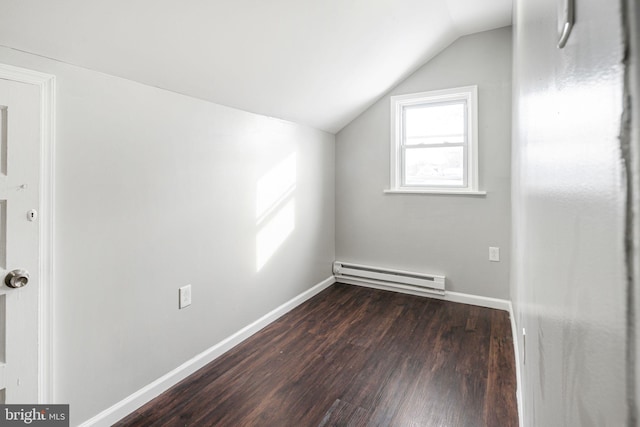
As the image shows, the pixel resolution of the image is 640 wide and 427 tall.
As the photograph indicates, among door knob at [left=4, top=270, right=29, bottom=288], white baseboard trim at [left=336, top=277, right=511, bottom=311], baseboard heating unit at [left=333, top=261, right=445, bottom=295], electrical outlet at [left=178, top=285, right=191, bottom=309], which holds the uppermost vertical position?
door knob at [left=4, top=270, right=29, bottom=288]

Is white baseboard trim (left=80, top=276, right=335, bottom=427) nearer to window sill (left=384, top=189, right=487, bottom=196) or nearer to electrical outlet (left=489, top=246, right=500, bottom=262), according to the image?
window sill (left=384, top=189, right=487, bottom=196)

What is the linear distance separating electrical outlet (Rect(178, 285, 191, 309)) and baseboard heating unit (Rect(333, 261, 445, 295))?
1981mm

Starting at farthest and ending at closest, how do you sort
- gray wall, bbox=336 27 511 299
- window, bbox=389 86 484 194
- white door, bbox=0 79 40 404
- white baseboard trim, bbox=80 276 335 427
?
window, bbox=389 86 484 194, gray wall, bbox=336 27 511 299, white baseboard trim, bbox=80 276 335 427, white door, bbox=0 79 40 404

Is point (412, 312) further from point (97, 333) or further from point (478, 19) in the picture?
point (478, 19)

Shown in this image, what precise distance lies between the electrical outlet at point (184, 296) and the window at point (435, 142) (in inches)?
86.9

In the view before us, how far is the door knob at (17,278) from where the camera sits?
1.26 meters

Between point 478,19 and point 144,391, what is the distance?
3568 mm

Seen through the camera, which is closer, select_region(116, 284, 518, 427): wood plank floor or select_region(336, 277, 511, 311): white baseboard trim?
select_region(116, 284, 518, 427): wood plank floor

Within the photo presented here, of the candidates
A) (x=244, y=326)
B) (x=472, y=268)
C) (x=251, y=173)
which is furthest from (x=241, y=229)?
(x=472, y=268)

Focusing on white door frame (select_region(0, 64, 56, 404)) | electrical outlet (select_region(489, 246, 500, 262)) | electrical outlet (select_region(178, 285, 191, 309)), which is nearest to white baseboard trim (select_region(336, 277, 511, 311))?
electrical outlet (select_region(489, 246, 500, 262))

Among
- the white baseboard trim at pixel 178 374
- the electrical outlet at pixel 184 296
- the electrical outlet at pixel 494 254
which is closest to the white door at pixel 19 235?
the white baseboard trim at pixel 178 374

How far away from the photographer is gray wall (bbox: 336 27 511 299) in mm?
2910

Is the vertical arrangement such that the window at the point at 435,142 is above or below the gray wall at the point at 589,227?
above

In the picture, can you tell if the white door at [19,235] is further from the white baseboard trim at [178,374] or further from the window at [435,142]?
the window at [435,142]
